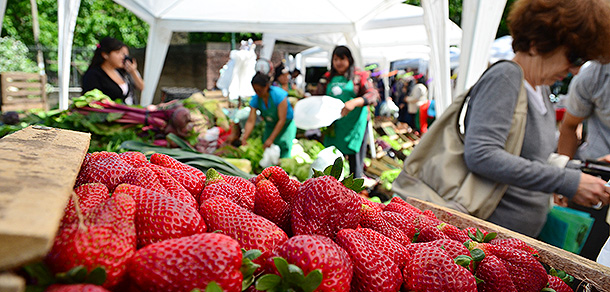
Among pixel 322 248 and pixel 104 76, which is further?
pixel 104 76

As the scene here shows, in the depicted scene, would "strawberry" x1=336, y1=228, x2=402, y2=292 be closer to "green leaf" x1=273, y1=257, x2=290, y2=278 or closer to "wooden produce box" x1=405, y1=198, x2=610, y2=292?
"green leaf" x1=273, y1=257, x2=290, y2=278

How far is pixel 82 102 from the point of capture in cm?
369

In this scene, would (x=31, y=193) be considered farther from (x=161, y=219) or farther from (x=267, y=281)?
(x=267, y=281)

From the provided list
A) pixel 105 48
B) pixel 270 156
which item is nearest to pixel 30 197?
pixel 270 156

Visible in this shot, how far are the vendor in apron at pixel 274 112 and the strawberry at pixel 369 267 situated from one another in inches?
135

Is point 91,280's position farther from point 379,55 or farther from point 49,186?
point 379,55

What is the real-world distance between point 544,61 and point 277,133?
9.42 feet

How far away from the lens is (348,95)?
14.5 feet

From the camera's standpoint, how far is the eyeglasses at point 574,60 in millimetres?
1854

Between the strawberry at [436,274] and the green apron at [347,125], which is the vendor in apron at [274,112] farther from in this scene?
the strawberry at [436,274]

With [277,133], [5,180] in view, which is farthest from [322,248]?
[277,133]

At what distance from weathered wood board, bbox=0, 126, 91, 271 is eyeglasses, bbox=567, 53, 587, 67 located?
84.9 inches

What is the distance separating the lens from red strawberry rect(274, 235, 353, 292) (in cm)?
70

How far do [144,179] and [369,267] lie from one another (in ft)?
1.88
